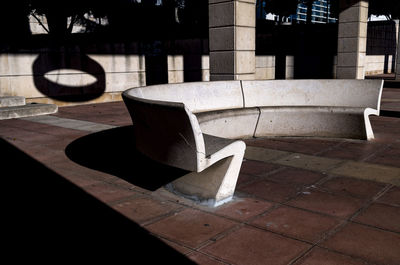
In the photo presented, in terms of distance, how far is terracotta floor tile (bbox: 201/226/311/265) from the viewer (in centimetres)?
286

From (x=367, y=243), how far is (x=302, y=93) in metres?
4.48

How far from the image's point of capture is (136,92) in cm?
486

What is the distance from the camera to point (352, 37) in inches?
574

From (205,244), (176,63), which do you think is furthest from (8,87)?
(205,244)

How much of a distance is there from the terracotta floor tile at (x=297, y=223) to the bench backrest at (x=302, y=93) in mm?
3690

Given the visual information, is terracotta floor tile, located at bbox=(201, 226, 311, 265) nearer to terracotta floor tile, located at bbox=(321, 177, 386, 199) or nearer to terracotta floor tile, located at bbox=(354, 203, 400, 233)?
terracotta floor tile, located at bbox=(354, 203, 400, 233)

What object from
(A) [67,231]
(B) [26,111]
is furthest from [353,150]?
(B) [26,111]

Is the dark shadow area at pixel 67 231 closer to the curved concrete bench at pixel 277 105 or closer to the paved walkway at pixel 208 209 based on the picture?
the paved walkway at pixel 208 209

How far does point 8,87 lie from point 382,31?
2558 cm

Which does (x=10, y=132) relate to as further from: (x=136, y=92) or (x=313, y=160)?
(x=313, y=160)

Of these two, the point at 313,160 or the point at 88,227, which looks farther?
the point at 313,160

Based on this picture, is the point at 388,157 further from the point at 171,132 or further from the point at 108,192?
the point at 108,192

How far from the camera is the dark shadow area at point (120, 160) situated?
15.9 ft

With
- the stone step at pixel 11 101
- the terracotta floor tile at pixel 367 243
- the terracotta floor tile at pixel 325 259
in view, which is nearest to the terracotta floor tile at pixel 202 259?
the terracotta floor tile at pixel 325 259
